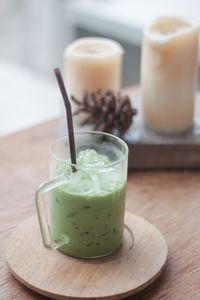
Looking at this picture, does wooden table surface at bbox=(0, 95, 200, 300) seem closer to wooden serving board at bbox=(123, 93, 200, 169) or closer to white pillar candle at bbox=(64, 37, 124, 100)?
wooden serving board at bbox=(123, 93, 200, 169)

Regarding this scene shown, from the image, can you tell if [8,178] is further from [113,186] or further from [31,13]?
[31,13]

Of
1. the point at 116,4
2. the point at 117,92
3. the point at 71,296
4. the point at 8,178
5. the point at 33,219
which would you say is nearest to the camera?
the point at 71,296

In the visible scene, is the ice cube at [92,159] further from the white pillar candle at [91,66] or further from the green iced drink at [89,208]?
the white pillar candle at [91,66]

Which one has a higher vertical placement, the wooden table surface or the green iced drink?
the green iced drink

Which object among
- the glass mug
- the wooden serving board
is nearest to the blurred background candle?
the wooden serving board

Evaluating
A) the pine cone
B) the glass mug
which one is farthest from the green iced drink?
the pine cone

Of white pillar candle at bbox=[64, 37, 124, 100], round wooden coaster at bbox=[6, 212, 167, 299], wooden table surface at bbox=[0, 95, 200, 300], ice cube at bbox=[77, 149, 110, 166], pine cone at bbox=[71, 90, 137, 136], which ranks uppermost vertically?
ice cube at bbox=[77, 149, 110, 166]

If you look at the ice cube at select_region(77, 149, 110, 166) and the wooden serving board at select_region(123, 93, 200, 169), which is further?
the wooden serving board at select_region(123, 93, 200, 169)

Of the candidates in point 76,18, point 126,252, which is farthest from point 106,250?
point 76,18
